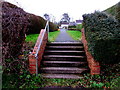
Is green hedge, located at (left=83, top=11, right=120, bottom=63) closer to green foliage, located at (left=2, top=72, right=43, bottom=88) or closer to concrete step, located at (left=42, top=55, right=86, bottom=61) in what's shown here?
concrete step, located at (left=42, top=55, right=86, bottom=61)

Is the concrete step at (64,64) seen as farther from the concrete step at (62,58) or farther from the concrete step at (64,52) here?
the concrete step at (64,52)

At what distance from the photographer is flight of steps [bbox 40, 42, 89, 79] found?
3.68 m

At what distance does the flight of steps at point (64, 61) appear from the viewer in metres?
3.68

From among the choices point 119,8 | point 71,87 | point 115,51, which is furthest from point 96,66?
point 119,8

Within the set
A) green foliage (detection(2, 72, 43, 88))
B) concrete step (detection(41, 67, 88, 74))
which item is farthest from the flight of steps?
green foliage (detection(2, 72, 43, 88))

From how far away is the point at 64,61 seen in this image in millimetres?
4098

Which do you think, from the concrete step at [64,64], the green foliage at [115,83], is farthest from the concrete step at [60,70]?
the green foliage at [115,83]

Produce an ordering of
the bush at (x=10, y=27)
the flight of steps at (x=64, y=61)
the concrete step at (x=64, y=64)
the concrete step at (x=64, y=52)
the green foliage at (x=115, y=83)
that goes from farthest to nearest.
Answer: the concrete step at (x=64, y=52) < the concrete step at (x=64, y=64) < the flight of steps at (x=64, y=61) < the bush at (x=10, y=27) < the green foliage at (x=115, y=83)

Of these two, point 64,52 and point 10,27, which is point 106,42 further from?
point 10,27

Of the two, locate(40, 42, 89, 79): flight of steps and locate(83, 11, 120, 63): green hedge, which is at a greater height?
locate(83, 11, 120, 63): green hedge

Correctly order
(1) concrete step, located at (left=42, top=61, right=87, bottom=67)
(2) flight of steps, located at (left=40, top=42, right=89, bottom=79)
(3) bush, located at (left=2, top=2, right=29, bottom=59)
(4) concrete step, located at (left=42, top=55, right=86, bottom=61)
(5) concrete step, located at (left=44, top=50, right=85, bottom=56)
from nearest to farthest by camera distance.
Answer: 1. (3) bush, located at (left=2, top=2, right=29, bottom=59)
2. (2) flight of steps, located at (left=40, top=42, right=89, bottom=79)
3. (1) concrete step, located at (left=42, top=61, right=87, bottom=67)
4. (4) concrete step, located at (left=42, top=55, right=86, bottom=61)
5. (5) concrete step, located at (left=44, top=50, right=85, bottom=56)

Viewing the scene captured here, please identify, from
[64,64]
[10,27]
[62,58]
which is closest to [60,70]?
[64,64]

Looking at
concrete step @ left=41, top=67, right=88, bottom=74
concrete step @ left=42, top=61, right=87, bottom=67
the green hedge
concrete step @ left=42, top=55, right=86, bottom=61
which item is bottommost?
concrete step @ left=41, top=67, right=88, bottom=74

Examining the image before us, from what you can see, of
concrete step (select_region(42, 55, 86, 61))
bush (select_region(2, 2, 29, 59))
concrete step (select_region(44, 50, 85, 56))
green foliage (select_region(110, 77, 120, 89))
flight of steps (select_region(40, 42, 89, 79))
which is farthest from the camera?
concrete step (select_region(44, 50, 85, 56))
